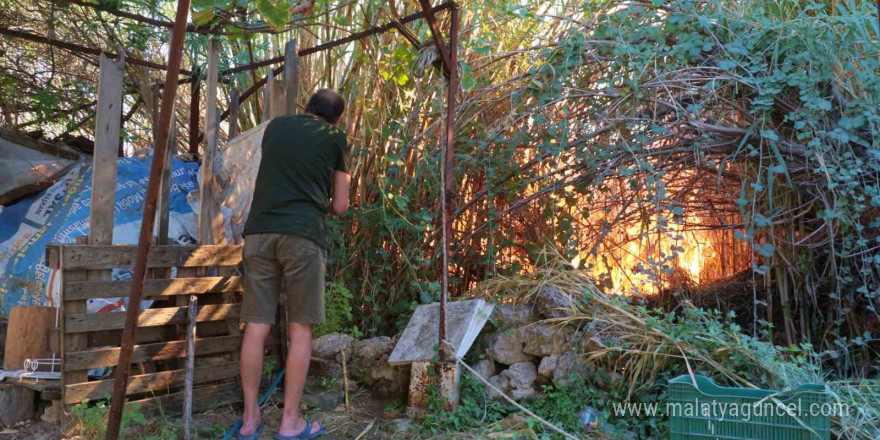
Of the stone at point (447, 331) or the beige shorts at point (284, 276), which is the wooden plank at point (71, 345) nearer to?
the beige shorts at point (284, 276)

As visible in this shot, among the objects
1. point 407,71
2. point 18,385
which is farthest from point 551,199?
point 18,385

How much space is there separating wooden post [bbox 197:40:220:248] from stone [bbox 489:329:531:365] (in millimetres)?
1808

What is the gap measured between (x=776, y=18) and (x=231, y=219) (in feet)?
12.4

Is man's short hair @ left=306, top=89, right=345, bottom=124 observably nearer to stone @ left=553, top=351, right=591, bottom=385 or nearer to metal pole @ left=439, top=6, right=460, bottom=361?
metal pole @ left=439, top=6, right=460, bottom=361

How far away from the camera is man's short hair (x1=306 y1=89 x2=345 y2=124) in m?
3.73

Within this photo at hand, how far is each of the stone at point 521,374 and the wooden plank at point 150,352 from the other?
1614mm

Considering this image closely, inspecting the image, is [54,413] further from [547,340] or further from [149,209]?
[547,340]

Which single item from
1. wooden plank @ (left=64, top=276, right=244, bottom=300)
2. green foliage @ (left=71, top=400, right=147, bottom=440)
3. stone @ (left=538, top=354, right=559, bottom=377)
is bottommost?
green foliage @ (left=71, top=400, right=147, bottom=440)

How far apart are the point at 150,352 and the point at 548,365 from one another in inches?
85.0

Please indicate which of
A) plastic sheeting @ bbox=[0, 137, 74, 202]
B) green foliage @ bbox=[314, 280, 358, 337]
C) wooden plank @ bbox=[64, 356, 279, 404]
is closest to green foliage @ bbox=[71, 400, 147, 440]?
wooden plank @ bbox=[64, 356, 279, 404]

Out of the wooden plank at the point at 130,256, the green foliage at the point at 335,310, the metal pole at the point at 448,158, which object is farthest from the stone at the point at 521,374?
the wooden plank at the point at 130,256

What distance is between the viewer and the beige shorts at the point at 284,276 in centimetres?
358

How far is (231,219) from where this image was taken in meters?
4.50

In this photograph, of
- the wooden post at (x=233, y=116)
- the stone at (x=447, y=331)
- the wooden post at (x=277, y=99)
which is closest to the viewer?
the stone at (x=447, y=331)
